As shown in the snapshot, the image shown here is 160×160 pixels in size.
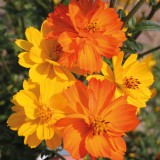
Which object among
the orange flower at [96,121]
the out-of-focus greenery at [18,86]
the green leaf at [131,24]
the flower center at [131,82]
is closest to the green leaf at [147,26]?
the green leaf at [131,24]

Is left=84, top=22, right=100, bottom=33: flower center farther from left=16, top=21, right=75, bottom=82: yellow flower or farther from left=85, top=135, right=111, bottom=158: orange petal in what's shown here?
left=85, top=135, right=111, bottom=158: orange petal

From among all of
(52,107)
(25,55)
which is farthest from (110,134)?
(25,55)

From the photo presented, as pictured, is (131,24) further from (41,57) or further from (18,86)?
(18,86)

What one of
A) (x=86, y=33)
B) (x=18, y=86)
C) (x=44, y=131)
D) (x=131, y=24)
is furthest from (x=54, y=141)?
(x=18, y=86)

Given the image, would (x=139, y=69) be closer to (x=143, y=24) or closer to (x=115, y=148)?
(x=143, y=24)

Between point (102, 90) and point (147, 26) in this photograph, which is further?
point (147, 26)

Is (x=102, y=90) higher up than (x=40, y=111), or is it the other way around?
(x=102, y=90)
